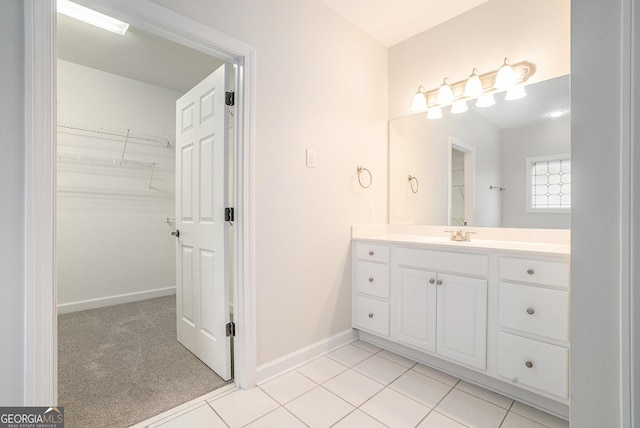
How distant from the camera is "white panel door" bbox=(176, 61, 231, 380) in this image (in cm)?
175

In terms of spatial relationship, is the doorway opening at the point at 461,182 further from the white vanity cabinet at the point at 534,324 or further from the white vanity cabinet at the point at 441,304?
the white vanity cabinet at the point at 534,324

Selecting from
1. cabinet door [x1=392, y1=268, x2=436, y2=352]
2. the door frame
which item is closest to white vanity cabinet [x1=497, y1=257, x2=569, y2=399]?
cabinet door [x1=392, y1=268, x2=436, y2=352]

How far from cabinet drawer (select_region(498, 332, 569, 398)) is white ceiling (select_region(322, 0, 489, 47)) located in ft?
7.48

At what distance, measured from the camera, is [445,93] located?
2.19 m

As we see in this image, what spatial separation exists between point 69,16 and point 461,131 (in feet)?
10.5

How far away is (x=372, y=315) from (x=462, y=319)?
0.67 meters

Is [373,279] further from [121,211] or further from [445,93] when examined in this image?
[121,211]

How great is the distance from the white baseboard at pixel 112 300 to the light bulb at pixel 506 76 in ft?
13.3

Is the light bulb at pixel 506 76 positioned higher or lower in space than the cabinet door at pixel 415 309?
higher

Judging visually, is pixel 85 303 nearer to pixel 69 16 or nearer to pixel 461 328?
pixel 69 16

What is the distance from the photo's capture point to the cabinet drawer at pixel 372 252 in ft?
6.94

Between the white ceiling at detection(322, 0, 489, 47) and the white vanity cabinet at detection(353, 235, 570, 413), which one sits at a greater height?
the white ceiling at detection(322, 0, 489, 47)

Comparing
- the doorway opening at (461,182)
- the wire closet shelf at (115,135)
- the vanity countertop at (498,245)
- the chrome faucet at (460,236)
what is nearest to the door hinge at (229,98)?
the vanity countertop at (498,245)

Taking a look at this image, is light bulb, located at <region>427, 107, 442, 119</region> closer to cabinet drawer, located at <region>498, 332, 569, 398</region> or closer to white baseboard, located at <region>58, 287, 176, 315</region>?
cabinet drawer, located at <region>498, 332, 569, 398</region>
